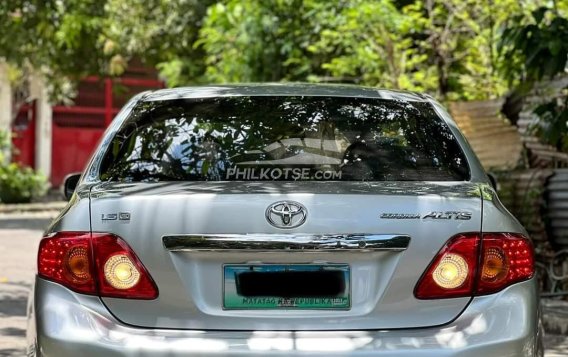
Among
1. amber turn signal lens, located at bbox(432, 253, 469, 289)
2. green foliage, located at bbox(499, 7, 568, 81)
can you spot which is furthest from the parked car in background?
green foliage, located at bbox(499, 7, 568, 81)

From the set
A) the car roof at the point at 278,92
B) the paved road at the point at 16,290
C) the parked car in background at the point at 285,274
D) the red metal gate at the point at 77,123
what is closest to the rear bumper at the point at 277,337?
the parked car in background at the point at 285,274

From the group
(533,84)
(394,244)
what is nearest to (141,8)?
(533,84)

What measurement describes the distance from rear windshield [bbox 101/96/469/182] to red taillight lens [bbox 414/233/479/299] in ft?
1.70

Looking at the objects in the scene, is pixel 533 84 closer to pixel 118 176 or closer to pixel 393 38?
pixel 393 38

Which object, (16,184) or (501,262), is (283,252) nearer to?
(501,262)

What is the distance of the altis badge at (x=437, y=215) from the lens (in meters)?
3.54

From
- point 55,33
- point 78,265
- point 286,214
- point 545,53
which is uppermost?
point 286,214

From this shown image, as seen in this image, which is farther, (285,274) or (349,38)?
(349,38)

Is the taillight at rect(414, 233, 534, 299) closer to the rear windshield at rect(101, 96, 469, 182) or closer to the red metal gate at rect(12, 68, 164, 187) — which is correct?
the rear windshield at rect(101, 96, 469, 182)

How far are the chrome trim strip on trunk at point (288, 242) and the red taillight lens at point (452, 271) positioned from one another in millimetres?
158

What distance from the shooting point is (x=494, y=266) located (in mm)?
3613

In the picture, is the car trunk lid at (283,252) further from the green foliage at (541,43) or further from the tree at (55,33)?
the tree at (55,33)

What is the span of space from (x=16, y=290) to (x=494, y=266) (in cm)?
709

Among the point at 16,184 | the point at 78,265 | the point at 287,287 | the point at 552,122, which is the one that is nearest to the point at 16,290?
the point at 552,122
